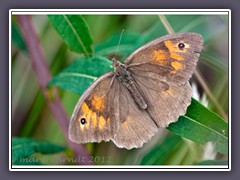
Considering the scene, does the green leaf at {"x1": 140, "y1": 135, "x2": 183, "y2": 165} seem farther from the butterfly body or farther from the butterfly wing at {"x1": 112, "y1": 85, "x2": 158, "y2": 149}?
the butterfly body

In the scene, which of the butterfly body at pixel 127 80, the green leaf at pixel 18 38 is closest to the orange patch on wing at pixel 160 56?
the butterfly body at pixel 127 80

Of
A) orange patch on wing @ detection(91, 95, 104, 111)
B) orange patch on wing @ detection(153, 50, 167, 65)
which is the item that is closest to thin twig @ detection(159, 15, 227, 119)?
orange patch on wing @ detection(153, 50, 167, 65)

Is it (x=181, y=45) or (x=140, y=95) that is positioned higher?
(x=181, y=45)

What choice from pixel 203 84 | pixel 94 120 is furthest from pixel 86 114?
pixel 203 84

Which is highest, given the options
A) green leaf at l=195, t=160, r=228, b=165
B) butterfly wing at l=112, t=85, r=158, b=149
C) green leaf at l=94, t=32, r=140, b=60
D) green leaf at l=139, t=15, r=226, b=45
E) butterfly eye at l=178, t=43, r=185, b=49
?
green leaf at l=139, t=15, r=226, b=45

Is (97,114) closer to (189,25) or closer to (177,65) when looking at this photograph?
(177,65)
